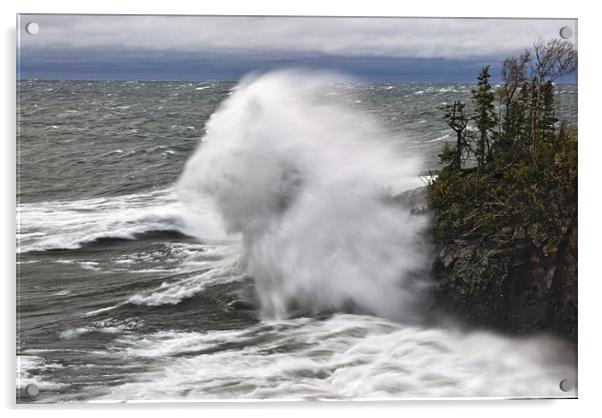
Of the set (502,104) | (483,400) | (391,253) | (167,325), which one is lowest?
(483,400)

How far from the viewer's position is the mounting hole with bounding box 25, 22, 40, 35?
4.28 meters

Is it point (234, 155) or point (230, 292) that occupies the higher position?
point (234, 155)

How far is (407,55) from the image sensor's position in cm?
445

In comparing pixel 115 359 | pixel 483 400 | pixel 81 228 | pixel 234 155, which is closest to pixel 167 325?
pixel 115 359

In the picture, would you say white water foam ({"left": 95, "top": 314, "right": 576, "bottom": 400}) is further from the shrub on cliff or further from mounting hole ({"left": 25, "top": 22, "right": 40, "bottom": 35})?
mounting hole ({"left": 25, "top": 22, "right": 40, "bottom": 35})

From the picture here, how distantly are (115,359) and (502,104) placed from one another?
235cm

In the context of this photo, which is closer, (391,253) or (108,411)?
(108,411)

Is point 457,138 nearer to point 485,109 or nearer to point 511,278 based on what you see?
Result: point 485,109

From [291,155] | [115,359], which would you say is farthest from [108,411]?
[291,155]

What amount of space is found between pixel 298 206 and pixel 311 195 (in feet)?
0.29

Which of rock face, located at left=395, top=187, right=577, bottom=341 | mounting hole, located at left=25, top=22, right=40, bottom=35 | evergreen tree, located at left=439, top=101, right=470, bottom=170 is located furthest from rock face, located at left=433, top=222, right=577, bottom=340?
mounting hole, located at left=25, top=22, right=40, bottom=35

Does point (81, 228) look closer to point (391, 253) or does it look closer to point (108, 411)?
point (108, 411)

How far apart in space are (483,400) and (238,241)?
58.5 inches

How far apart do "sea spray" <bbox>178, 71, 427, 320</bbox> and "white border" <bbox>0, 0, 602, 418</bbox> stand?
1.36ft
